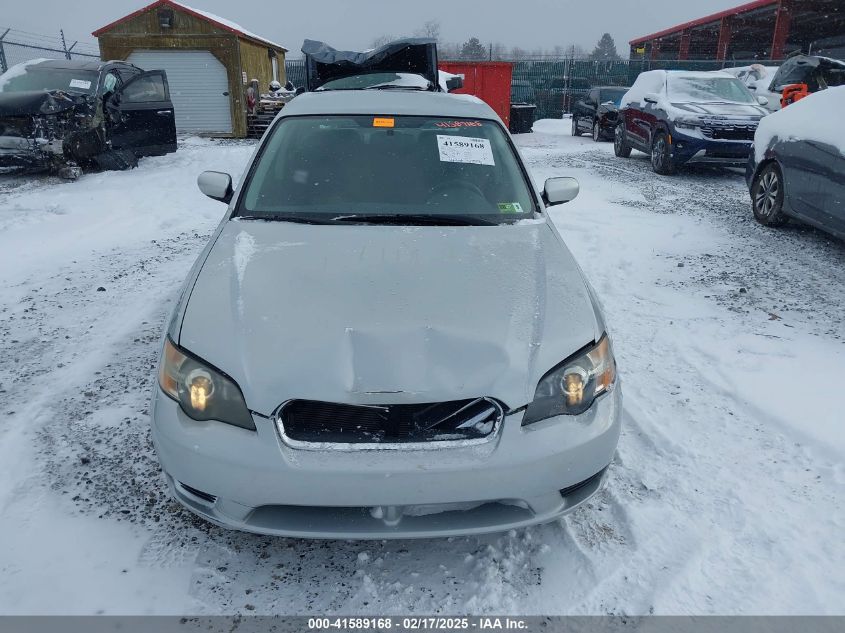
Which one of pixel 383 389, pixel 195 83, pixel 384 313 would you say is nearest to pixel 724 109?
pixel 384 313

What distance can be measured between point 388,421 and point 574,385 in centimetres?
67

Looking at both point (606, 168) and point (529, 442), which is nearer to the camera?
point (529, 442)

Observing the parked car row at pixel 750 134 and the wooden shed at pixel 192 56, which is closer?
the parked car row at pixel 750 134

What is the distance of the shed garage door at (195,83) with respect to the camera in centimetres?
1739

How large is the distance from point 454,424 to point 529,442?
0.25m

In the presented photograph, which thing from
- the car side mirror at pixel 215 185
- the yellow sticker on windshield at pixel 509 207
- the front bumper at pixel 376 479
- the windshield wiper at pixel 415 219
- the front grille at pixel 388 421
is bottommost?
the front bumper at pixel 376 479

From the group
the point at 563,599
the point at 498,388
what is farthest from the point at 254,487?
the point at 563,599

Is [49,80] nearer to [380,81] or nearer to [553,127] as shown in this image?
[380,81]

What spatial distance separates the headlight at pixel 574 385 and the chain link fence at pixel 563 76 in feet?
83.2

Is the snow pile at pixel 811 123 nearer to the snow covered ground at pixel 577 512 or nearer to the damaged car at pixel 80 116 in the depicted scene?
the snow covered ground at pixel 577 512

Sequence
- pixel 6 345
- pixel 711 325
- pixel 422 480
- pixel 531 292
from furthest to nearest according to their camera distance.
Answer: pixel 711 325 < pixel 6 345 < pixel 531 292 < pixel 422 480

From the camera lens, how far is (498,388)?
6.50ft

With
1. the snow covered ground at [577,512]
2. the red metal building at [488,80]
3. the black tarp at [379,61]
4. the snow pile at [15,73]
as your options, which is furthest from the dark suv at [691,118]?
the snow pile at [15,73]

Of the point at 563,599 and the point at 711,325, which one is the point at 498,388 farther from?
the point at 711,325
